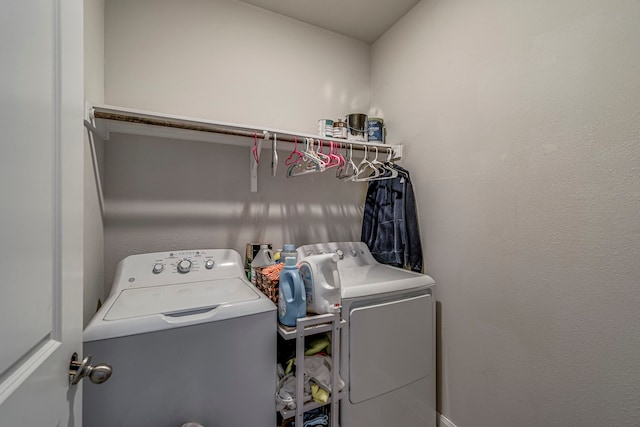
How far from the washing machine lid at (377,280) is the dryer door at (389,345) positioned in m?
0.08

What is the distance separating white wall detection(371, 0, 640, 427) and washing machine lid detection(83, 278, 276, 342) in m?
1.14

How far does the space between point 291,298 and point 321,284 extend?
0.47 ft

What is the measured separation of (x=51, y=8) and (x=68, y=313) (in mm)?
655

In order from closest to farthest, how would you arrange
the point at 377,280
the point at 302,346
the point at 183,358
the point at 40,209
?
the point at 40,209
the point at 183,358
the point at 302,346
the point at 377,280

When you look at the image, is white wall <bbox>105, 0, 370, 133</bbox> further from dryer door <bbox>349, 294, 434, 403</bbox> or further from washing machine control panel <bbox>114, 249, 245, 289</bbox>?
dryer door <bbox>349, 294, 434, 403</bbox>

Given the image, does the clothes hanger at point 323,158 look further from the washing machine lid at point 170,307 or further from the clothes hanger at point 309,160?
the washing machine lid at point 170,307

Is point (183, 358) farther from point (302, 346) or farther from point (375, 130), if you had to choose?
point (375, 130)

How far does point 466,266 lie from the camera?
1.53m

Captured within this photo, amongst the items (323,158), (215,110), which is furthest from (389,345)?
(215,110)

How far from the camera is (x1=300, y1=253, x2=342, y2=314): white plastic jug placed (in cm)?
120

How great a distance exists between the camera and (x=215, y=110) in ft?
5.78

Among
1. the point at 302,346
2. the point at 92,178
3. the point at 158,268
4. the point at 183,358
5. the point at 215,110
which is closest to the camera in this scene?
the point at 183,358

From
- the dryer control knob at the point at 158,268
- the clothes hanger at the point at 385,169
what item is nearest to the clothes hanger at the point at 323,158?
the clothes hanger at the point at 385,169

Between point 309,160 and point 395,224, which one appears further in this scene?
point 395,224
